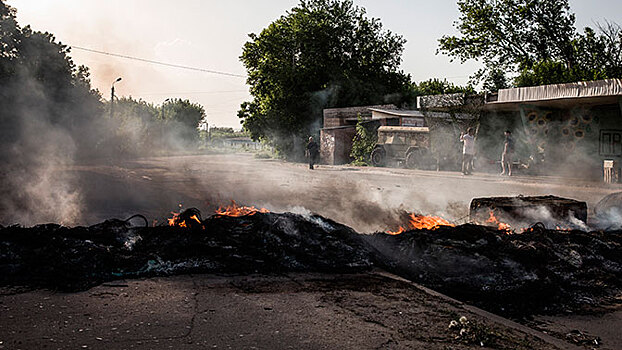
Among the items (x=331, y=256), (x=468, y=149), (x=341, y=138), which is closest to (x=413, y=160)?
(x=468, y=149)

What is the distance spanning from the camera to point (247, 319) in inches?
144

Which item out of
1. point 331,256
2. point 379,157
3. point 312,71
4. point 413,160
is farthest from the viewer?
point 312,71

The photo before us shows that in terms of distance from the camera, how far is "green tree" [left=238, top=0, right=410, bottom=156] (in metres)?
36.2

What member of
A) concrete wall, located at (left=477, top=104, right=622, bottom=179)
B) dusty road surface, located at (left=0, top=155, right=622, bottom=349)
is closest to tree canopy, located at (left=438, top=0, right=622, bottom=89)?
concrete wall, located at (left=477, top=104, right=622, bottom=179)

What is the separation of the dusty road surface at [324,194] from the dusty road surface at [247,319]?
397cm

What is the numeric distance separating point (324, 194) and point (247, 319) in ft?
30.3

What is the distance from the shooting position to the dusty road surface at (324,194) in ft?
32.3

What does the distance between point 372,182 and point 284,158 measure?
22191 millimetres

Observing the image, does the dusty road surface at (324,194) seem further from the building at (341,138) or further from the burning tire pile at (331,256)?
the building at (341,138)

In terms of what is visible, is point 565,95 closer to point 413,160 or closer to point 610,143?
point 610,143

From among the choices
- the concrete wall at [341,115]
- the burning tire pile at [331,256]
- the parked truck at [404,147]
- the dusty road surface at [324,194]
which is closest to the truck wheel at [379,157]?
the parked truck at [404,147]

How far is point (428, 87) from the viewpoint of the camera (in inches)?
1606

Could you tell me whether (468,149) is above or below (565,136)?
below

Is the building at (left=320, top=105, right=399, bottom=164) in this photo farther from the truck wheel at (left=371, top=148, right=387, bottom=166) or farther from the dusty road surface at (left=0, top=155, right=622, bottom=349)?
the dusty road surface at (left=0, top=155, right=622, bottom=349)
